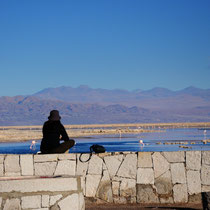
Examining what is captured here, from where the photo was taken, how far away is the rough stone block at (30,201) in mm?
8000

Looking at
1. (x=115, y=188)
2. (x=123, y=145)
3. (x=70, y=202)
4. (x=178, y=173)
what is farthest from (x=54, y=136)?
(x=123, y=145)

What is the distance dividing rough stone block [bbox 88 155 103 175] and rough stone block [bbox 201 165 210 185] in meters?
2.09

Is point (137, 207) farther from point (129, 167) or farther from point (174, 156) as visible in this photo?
point (174, 156)

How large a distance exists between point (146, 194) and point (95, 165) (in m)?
1.19

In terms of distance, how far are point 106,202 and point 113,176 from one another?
0.56 m

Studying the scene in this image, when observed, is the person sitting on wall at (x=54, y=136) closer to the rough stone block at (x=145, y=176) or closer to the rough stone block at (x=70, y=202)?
the rough stone block at (x=145, y=176)

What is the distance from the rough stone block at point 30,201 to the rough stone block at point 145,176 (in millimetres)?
3797

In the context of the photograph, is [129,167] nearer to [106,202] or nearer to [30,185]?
[106,202]

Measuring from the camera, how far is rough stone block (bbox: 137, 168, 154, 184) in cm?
1145

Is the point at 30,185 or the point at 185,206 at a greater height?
the point at 30,185

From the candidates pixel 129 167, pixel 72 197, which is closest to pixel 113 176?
pixel 129 167

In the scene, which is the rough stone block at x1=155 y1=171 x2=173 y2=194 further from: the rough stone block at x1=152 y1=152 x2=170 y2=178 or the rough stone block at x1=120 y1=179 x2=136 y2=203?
the rough stone block at x1=120 y1=179 x2=136 y2=203

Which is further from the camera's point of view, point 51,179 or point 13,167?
point 13,167

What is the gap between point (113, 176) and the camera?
11500 mm
